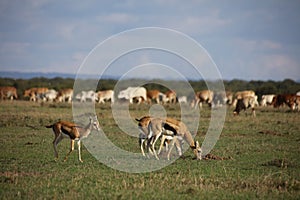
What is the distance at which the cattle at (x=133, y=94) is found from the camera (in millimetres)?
54625

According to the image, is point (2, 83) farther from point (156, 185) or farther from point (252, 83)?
point (156, 185)

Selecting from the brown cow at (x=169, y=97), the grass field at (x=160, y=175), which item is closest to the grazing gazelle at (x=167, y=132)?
the grass field at (x=160, y=175)

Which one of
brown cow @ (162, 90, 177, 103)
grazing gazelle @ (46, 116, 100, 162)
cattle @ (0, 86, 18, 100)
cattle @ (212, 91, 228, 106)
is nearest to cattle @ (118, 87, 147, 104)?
brown cow @ (162, 90, 177, 103)

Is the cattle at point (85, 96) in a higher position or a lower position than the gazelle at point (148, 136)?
higher

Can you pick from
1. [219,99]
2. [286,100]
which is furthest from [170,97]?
[286,100]

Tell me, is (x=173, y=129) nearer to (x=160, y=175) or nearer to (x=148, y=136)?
(x=148, y=136)

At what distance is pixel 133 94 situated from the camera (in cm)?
5512

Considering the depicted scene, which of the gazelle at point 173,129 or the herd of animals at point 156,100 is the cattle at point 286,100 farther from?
the gazelle at point 173,129

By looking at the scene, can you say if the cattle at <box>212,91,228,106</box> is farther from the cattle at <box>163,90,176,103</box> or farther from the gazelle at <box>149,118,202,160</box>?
the gazelle at <box>149,118,202,160</box>

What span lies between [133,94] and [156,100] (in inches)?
150

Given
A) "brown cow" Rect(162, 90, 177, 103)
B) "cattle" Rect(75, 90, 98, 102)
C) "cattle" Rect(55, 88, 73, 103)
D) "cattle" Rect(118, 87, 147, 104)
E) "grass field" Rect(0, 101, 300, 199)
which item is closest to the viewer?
"grass field" Rect(0, 101, 300, 199)

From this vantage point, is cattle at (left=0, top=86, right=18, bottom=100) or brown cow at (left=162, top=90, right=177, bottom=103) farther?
brown cow at (left=162, top=90, right=177, bottom=103)

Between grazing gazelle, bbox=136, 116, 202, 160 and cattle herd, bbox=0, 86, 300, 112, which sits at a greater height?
cattle herd, bbox=0, 86, 300, 112

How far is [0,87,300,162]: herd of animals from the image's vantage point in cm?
1567
